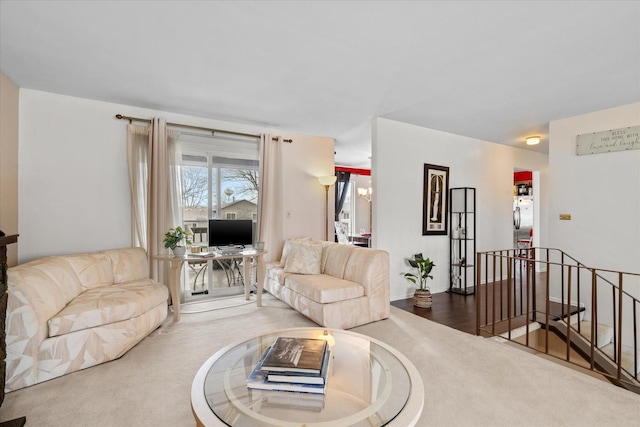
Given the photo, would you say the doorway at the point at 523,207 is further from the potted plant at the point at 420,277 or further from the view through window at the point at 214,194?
the view through window at the point at 214,194

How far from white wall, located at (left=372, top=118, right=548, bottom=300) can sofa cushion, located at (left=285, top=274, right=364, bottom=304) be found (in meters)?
1.13

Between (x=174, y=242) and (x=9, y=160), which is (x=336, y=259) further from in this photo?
(x=9, y=160)

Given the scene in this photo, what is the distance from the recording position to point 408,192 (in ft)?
14.5

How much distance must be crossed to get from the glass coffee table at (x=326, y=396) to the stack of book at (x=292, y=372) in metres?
0.03

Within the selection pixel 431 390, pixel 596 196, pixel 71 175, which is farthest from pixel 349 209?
pixel 431 390

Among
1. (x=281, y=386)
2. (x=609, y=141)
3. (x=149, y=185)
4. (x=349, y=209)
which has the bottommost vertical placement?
(x=281, y=386)

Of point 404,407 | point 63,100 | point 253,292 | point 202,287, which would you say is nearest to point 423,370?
point 404,407

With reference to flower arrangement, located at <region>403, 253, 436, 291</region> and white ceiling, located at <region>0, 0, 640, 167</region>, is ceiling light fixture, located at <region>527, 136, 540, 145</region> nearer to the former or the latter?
white ceiling, located at <region>0, 0, 640, 167</region>

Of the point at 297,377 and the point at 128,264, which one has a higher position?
the point at 128,264

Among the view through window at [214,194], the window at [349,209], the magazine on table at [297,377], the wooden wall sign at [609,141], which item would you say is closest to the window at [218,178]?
the view through window at [214,194]

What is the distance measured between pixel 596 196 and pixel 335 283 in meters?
3.54

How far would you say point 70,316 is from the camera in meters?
2.21

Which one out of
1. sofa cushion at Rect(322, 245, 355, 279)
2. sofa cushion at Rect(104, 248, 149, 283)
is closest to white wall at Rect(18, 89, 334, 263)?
sofa cushion at Rect(104, 248, 149, 283)

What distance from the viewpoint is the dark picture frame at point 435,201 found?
4582mm
